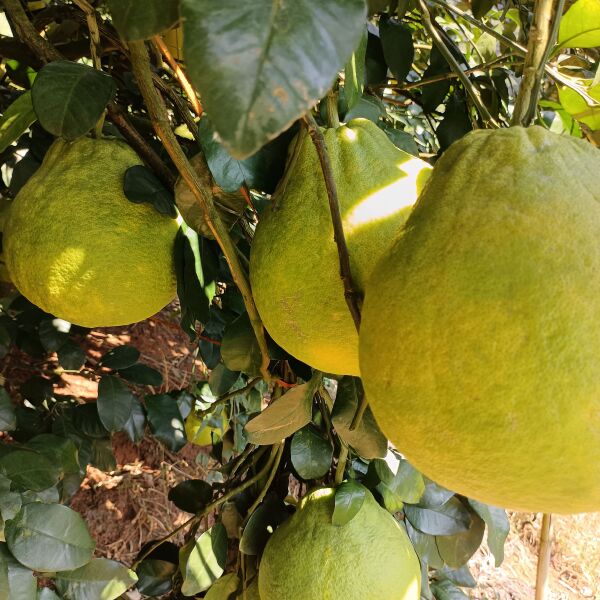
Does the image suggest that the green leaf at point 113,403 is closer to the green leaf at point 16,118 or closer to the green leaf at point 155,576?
the green leaf at point 155,576

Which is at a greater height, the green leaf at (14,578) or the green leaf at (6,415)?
the green leaf at (6,415)

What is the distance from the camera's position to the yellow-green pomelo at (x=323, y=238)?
0.45 meters

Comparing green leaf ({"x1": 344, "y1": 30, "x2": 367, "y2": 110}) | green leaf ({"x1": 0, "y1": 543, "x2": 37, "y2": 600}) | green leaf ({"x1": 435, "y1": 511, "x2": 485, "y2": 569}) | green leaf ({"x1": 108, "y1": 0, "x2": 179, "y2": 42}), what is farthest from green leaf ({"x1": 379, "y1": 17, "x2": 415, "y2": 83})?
green leaf ({"x1": 0, "y1": 543, "x2": 37, "y2": 600})

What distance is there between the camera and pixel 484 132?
A: 15.5 inches

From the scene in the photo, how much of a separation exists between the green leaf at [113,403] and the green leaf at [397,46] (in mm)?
663

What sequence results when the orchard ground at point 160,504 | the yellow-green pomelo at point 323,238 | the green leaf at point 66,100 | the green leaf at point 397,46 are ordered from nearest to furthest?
the yellow-green pomelo at point 323,238
the green leaf at point 66,100
the green leaf at point 397,46
the orchard ground at point 160,504

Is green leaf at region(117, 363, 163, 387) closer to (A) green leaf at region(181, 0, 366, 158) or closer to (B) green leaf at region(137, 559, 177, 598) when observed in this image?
(B) green leaf at region(137, 559, 177, 598)

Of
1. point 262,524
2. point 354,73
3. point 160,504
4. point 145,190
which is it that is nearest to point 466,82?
point 354,73

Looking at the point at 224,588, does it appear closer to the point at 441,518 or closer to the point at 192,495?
the point at 192,495

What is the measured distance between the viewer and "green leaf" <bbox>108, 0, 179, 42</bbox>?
309 mm

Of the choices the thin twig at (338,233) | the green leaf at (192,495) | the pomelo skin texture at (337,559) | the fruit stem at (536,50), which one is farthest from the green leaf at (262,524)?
the fruit stem at (536,50)

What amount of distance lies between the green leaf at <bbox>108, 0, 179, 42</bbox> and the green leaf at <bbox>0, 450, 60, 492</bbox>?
0.65m

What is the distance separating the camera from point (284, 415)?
640 millimetres

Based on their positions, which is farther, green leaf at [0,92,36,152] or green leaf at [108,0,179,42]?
green leaf at [0,92,36,152]
